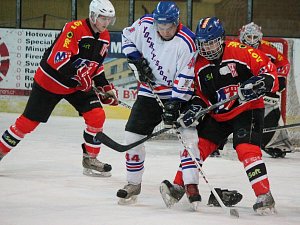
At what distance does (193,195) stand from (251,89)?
0.59m

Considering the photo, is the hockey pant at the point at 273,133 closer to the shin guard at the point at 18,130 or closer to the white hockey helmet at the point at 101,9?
the white hockey helmet at the point at 101,9

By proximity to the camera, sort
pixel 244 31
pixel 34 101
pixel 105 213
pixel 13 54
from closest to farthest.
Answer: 1. pixel 105 213
2. pixel 34 101
3. pixel 244 31
4. pixel 13 54

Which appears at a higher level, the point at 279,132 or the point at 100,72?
the point at 100,72

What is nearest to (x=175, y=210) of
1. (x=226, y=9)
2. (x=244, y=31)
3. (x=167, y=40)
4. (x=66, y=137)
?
(x=167, y=40)

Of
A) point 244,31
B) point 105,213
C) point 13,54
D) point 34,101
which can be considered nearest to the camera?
point 105,213

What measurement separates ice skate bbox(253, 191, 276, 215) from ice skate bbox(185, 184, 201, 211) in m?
0.28

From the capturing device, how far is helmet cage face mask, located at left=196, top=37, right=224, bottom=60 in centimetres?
373

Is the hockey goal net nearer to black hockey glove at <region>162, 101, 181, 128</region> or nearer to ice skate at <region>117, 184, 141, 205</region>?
ice skate at <region>117, 184, 141, 205</region>

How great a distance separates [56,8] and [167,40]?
5.57m

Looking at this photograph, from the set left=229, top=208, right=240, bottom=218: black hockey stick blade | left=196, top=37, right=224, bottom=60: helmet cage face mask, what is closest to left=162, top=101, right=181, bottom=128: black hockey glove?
left=196, top=37, right=224, bottom=60: helmet cage face mask

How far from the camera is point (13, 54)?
8.31 meters

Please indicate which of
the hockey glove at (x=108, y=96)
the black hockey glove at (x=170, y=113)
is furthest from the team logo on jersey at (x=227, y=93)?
the hockey glove at (x=108, y=96)

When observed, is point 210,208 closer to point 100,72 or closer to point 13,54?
point 100,72

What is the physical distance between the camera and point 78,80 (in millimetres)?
4809
